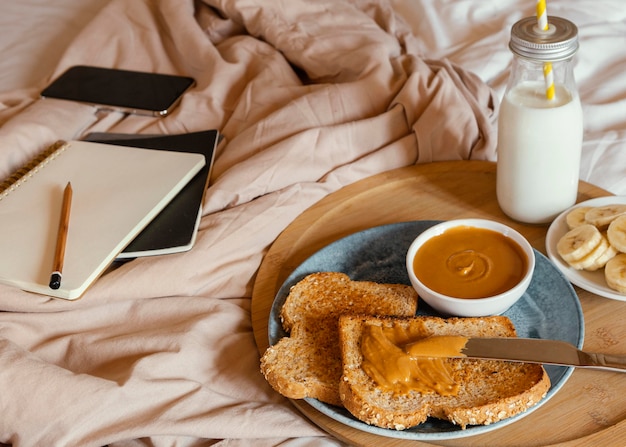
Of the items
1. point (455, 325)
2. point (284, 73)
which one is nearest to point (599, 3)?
point (284, 73)

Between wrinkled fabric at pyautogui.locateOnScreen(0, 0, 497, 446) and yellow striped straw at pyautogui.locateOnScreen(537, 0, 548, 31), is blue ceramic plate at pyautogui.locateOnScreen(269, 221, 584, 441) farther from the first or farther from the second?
yellow striped straw at pyautogui.locateOnScreen(537, 0, 548, 31)

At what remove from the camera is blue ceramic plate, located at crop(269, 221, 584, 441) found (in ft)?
2.88

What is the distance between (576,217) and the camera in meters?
1.14

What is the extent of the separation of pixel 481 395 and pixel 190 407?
1.18 ft


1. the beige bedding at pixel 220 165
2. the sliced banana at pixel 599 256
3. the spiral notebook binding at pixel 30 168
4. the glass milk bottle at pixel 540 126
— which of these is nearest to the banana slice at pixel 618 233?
the sliced banana at pixel 599 256

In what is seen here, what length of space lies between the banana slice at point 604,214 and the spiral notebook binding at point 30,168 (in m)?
0.90

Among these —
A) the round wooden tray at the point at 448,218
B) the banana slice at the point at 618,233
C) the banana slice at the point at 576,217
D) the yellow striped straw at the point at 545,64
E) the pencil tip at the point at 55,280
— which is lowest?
the round wooden tray at the point at 448,218

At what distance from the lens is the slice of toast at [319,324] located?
36.0 inches

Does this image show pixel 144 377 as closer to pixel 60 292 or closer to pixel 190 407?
pixel 190 407

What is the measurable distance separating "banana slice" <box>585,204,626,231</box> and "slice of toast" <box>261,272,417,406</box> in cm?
29

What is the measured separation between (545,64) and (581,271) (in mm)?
300

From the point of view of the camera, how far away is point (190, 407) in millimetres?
951

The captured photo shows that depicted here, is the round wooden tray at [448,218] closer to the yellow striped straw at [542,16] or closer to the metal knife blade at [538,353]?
the metal knife blade at [538,353]

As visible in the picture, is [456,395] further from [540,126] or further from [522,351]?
[540,126]
